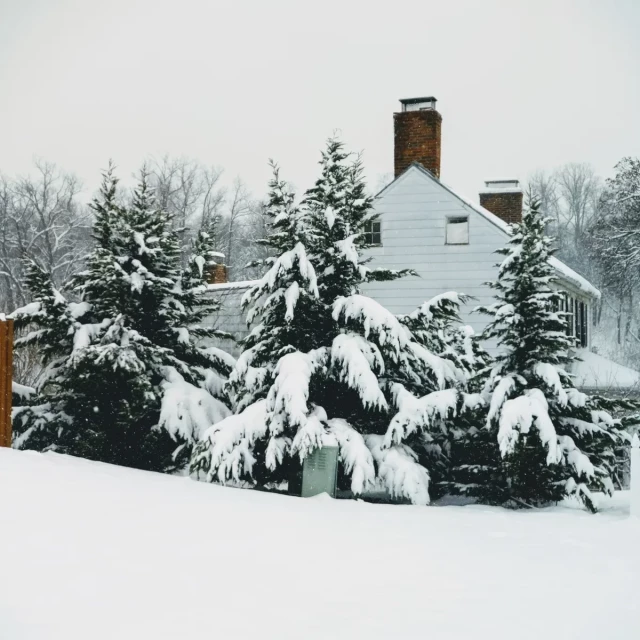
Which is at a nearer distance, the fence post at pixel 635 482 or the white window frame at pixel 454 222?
the fence post at pixel 635 482

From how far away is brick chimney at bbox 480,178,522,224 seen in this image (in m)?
23.2

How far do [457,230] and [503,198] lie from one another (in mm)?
5253

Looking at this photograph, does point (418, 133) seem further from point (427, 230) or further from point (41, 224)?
point (41, 224)

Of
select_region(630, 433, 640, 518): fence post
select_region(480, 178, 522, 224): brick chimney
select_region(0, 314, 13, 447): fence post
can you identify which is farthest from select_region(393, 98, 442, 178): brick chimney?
select_region(630, 433, 640, 518): fence post

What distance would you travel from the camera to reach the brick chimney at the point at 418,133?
1877 cm

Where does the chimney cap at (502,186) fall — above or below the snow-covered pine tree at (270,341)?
above

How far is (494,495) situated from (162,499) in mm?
3938

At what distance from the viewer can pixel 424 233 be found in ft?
62.0

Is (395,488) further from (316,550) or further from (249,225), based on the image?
(249,225)

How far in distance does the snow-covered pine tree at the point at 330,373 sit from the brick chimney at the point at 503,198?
13.3m

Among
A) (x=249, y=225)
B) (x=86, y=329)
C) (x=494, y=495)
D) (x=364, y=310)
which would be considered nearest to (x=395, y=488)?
(x=494, y=495)

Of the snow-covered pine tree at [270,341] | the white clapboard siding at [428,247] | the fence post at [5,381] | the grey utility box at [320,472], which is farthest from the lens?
the white clapboard siding at [428,247]

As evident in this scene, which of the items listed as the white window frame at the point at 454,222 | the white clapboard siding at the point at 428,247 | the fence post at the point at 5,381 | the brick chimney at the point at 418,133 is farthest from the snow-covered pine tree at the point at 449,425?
the brick chimney at the point at 418,133

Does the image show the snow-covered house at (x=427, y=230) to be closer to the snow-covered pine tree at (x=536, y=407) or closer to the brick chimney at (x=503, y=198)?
the brick chimney at (x=503, y=198)
